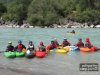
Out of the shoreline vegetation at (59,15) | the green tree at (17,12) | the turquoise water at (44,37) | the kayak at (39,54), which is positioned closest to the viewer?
the kayak at (39,54)

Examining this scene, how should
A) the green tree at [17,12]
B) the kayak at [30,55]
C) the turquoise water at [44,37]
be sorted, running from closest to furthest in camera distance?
1. the kayak at [30,55]
2. the turquoise water at [44,37]
3. the green tree at [17,12]

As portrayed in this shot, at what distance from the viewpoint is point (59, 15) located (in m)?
148

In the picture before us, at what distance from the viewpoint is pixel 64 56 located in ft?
121

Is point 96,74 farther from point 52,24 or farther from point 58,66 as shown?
point 52,24

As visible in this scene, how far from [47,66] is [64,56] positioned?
6796 mm

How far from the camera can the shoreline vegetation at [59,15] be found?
464 ft

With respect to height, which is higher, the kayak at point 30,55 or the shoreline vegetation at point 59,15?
the shoreline vegetation at point 59,15

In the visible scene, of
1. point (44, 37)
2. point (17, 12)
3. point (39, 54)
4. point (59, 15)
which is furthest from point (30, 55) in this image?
point (17, 12)

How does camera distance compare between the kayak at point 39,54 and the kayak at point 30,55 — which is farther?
the kayak at point 39,54

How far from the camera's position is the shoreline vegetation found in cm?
14138

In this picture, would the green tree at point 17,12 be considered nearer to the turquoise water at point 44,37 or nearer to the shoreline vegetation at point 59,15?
the shoreline vegetation at point 59,15

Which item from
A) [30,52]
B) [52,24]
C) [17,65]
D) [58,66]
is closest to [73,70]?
[58,66]

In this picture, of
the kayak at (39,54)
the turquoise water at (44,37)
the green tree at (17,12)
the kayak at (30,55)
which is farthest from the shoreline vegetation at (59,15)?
the kayak at (30,55)

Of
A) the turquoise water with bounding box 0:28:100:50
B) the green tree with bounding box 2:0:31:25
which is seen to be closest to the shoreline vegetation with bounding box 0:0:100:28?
the green tree with bounding box 2:0:31:25
